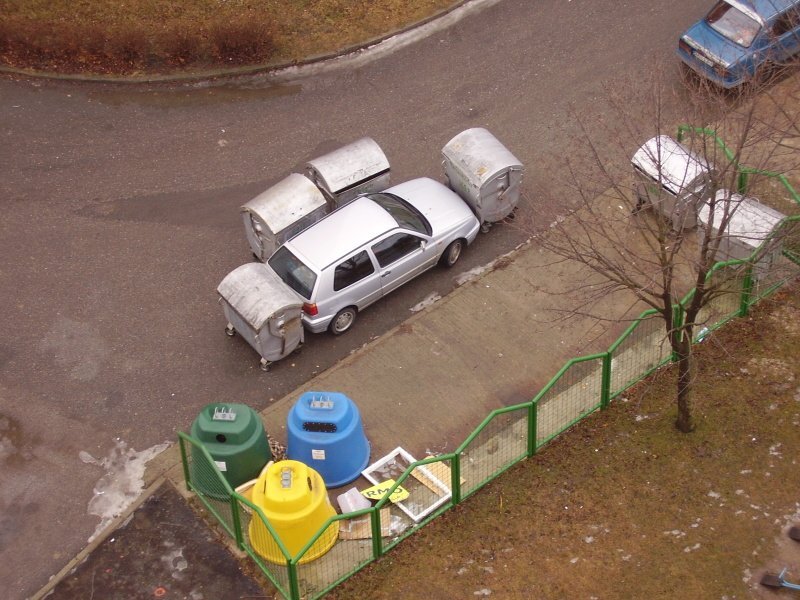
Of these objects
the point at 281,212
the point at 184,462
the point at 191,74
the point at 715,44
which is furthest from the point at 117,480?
the point at 715,44

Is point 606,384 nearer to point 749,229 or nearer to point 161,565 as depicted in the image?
point 749,229

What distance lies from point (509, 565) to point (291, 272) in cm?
520

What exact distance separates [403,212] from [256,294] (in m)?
2.70

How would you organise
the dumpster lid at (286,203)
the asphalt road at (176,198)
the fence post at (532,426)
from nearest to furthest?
the fence post at (532,426) < the asphalt road at (176,198) < the dumpster lid at (286,203)

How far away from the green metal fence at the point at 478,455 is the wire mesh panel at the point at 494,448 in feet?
0.04

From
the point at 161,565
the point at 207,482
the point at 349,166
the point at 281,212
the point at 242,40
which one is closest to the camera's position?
the point at 161,565

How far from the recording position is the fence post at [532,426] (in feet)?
40.5

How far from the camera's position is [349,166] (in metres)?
15.7

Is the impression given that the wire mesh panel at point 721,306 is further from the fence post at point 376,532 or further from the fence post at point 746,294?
the fence post at point 376,532

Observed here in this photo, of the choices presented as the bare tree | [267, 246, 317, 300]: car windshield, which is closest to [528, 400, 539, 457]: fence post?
the bare tree

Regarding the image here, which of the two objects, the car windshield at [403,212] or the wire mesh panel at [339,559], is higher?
the car windshield at [403,212]

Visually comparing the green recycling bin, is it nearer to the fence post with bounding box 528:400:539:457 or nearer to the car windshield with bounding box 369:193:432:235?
the fence post with bounding box 528:400:539:457

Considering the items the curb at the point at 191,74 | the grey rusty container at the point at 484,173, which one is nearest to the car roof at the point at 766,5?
the grey rusty container at the point at 484,173

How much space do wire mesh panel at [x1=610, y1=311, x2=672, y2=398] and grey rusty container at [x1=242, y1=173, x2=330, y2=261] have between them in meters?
4.92
